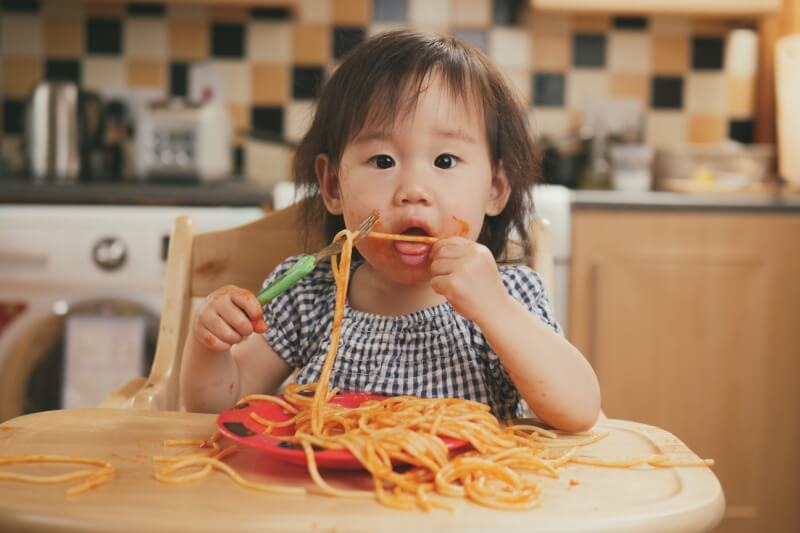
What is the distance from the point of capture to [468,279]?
91 centimetres

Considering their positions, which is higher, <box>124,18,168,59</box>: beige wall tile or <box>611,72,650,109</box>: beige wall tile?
<box>124,18,168,59</box>: beige wall tile

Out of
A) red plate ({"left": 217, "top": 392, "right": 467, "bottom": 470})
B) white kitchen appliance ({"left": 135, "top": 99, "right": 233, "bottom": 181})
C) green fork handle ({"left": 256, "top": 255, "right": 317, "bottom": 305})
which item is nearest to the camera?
red plate ({"left": 217, "top": 392, "right": 467, "bottom": 470})

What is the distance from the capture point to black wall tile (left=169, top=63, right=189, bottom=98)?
2949 mm

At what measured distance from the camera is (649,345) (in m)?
2.30

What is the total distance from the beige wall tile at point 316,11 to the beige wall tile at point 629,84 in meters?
0.95

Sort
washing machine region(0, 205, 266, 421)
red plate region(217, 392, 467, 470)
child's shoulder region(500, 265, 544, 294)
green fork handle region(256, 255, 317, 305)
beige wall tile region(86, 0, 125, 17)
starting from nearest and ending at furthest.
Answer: red plate region(217, 392, 467, 470)
green fork handle region(256, 255, 317, 305)
child's shoulder region(500, 265, 544, 294)
washing machine region(0, 205, 266, 421)
beige wall tile region(86, 0, 125, 17)

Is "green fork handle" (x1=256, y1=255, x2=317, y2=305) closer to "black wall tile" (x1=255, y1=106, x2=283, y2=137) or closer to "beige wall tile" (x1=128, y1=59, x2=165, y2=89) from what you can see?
"black wall tile" (x1=255, y1=106, x2=283, y2=137)

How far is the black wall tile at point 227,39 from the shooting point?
2.94 metres

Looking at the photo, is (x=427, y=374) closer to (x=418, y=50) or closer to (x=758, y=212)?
(x=418, y=50)

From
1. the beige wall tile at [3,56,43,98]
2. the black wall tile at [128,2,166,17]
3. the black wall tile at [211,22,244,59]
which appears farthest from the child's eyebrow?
the beige wall tile at [3,56,43,98]

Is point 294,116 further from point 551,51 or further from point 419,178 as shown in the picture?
point 419,178

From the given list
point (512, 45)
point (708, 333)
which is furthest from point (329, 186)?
point (512, 45)

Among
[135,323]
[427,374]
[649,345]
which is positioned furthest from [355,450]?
[649,345]

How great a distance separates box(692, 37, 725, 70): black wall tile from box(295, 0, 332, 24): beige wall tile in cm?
120
